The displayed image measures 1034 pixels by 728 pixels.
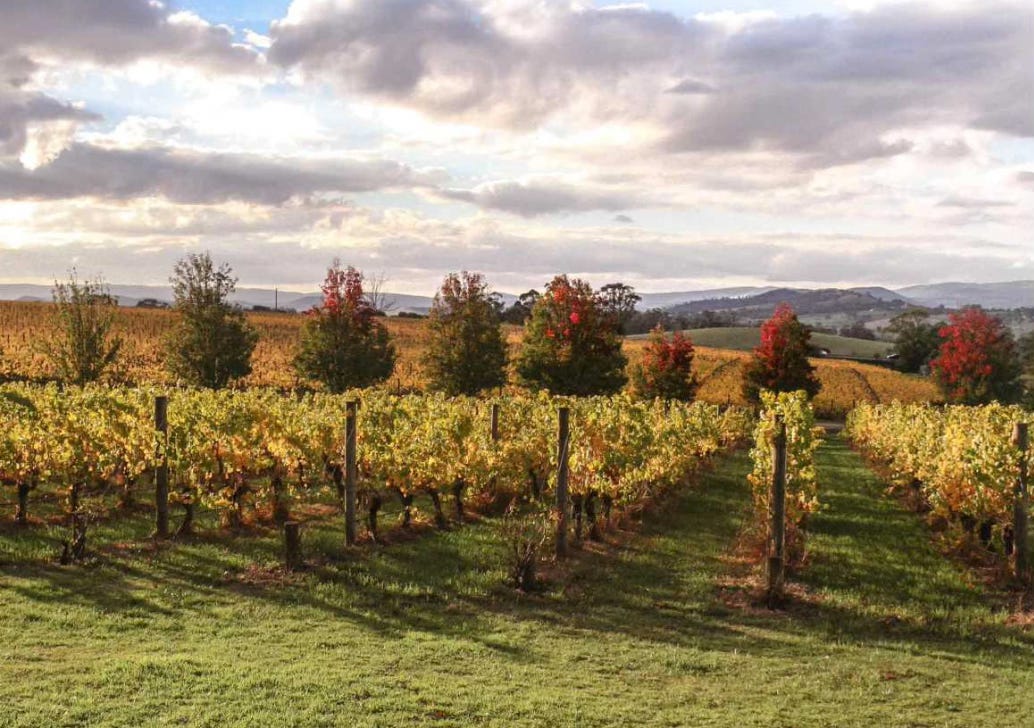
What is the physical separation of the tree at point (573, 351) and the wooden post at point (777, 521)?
82.2 feet

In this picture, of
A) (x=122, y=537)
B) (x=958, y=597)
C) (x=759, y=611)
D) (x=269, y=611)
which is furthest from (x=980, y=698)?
(x=122, y=537)

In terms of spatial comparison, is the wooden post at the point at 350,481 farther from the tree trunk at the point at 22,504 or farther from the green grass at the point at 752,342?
the green grass at the point at 752,342

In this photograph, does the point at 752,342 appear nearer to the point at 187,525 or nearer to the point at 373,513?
the point at 373,513

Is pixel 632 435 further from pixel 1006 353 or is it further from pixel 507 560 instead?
pixel 1006 353

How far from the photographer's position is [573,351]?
36.0m

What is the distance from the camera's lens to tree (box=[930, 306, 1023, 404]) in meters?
44.7

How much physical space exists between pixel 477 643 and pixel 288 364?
3953 centimetres

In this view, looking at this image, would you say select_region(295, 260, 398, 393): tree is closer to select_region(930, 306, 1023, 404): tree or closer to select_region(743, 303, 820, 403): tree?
select_region(743, 303, 820, 403): tree

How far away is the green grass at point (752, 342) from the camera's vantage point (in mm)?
111875

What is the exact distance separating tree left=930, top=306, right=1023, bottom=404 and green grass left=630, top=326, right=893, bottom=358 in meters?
62.3

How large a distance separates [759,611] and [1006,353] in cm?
4349

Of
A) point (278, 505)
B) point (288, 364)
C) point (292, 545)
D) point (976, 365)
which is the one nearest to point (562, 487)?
point (292, 545)

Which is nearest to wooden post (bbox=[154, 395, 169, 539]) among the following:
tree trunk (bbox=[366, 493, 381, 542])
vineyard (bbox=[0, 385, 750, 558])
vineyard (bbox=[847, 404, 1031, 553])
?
vineyard (bbox=[0, 385, 750, 558])

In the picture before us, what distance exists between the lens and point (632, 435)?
46.9ft
